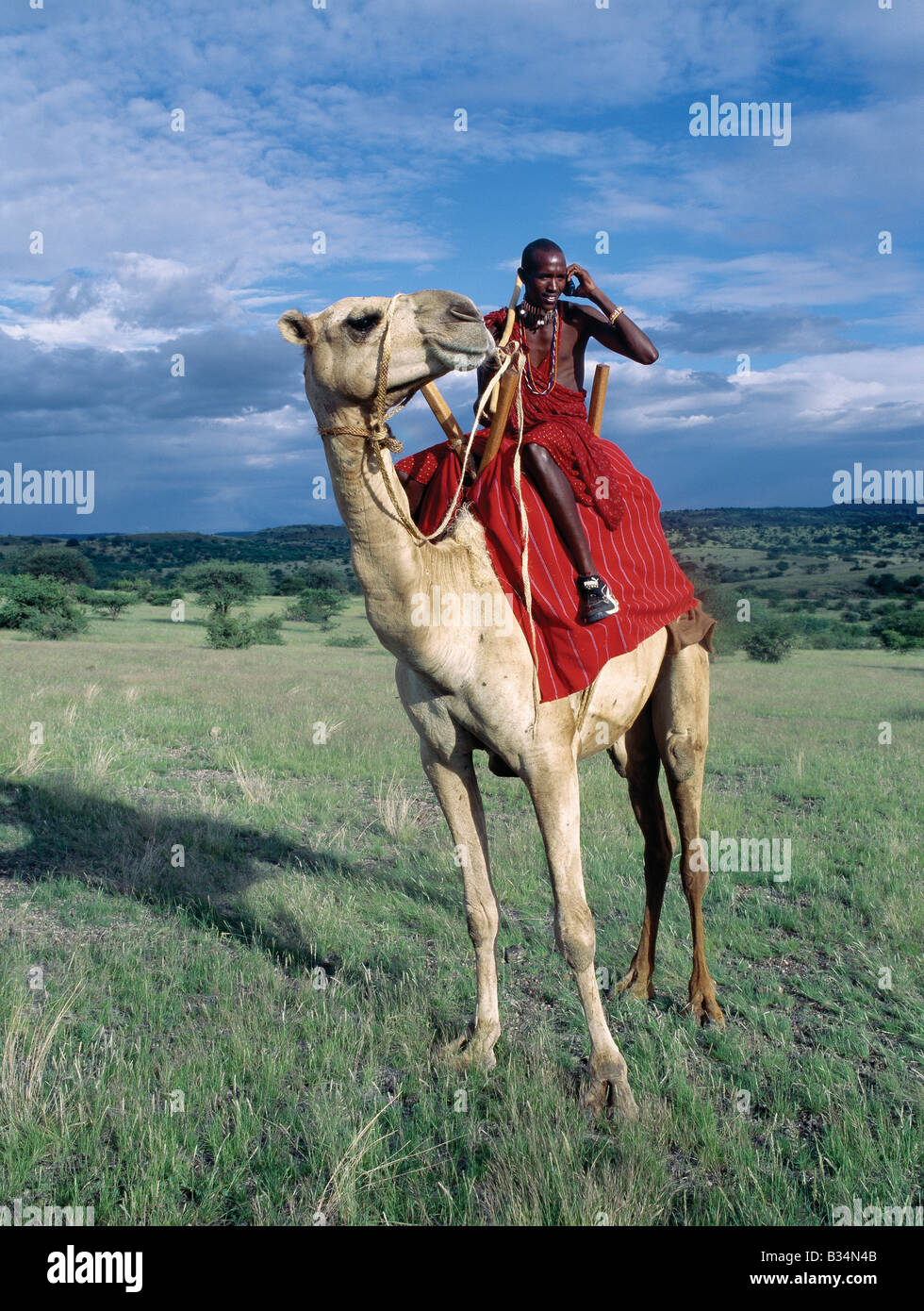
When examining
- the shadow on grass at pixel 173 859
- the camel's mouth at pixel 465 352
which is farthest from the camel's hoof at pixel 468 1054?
the camel's mouth at pixel 465 352

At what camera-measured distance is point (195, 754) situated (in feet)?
39.3

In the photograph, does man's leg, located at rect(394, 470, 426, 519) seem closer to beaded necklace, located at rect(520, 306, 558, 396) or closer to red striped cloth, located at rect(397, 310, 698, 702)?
red striped cloth, located at rect(397, 310, 698, 702)

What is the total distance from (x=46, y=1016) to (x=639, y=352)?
479cm

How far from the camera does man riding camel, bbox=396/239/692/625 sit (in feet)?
14.6

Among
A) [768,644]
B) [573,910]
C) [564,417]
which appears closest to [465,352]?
[564,417]

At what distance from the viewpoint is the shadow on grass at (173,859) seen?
632 cm

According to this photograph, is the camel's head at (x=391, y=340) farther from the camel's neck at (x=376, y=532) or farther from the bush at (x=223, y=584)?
the bush at (x=223, y=584)

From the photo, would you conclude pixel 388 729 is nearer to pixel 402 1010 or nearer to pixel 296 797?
pixel 296 797

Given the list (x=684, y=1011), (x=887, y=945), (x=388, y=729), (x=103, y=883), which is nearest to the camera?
(x=684, y=1011)

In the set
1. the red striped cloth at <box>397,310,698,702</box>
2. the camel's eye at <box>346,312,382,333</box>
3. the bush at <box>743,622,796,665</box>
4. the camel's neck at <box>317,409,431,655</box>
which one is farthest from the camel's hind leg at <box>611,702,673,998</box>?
the bush at <box>743,622,796,665</box>

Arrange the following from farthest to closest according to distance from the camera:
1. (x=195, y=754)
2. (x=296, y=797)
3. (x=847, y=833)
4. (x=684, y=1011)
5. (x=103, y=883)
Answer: (x=195, y=754) < (x=296, y=797) < (x=847, y=833) < (x=103, y=883) < (x=684, y=1011)

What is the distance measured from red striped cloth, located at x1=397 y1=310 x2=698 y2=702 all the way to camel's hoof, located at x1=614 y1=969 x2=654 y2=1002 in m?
2.15

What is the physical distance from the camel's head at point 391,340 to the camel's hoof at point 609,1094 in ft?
10.5
